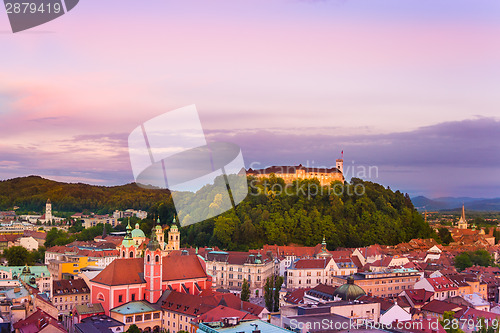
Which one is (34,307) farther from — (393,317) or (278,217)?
(278,217)

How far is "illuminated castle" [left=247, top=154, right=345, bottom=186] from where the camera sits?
6153 cm

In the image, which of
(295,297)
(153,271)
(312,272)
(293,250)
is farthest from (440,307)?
(293,250)

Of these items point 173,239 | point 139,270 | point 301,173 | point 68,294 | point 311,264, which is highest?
point 301,173

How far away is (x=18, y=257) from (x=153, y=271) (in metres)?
22.3

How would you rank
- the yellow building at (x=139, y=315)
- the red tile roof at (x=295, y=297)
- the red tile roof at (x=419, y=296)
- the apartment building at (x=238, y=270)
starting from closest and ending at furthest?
the yellow building at (x=139, y=315) < the red tile roof at (x=295, y=297) < the red tile roof at (x=419, y=296) < the apartment building at (x=238, y=270)

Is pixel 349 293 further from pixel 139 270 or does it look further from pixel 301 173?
pixel 301 173

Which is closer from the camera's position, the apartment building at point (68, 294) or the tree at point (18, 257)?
the apartment building at point (68, 294)

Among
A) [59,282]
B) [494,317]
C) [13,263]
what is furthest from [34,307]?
[494,317]

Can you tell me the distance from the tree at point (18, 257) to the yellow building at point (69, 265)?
5120mm

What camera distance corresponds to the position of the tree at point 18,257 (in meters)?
45.2

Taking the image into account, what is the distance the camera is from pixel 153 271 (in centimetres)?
2820

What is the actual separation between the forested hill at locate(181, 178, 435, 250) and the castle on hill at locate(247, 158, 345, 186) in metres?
2.32

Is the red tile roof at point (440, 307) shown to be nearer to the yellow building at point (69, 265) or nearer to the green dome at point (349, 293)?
the green dome at point (349, 293)

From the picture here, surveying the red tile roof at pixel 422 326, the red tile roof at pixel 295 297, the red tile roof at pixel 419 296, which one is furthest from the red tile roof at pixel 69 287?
the red tile roof at pixel 419 296
